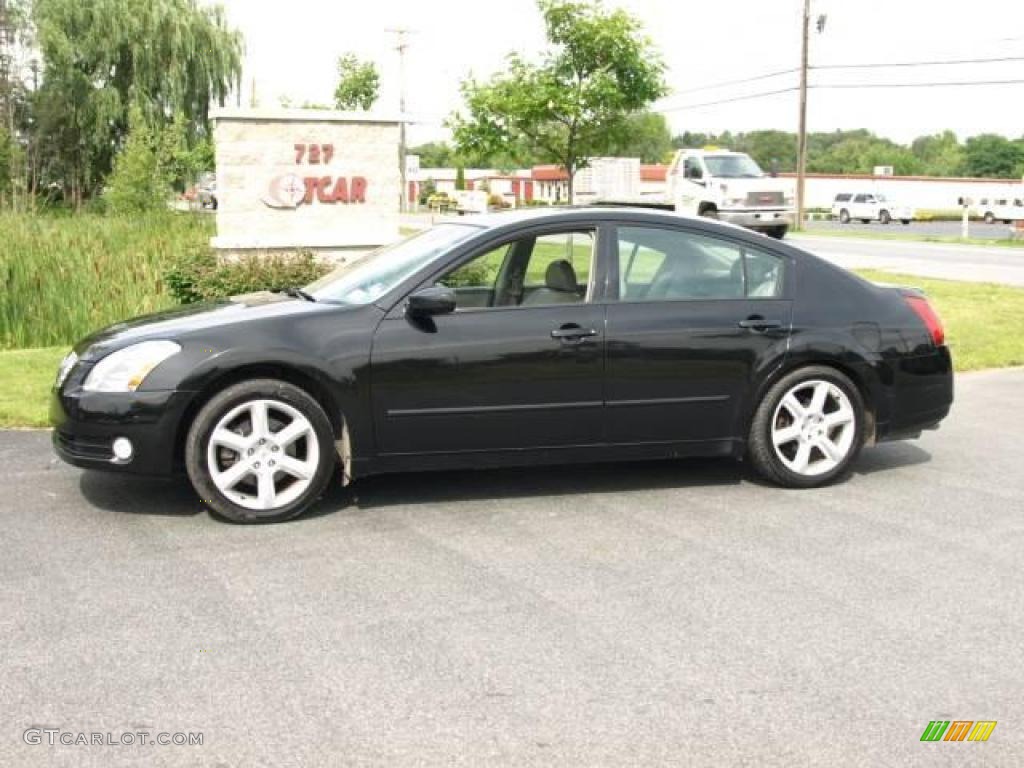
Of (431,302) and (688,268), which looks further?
(688,268)

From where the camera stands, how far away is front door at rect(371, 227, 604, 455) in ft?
18.8

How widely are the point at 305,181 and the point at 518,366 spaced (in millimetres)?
8375

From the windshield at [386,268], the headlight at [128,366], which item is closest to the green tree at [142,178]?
the windshield at [386,268]

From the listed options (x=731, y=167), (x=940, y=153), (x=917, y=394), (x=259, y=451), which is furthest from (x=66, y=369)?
(x=940, y=153)

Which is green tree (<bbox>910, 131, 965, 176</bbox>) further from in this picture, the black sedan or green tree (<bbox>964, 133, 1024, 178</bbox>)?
the black sedan

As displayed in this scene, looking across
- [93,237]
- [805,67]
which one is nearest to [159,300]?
[93,237]

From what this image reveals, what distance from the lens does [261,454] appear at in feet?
18.2

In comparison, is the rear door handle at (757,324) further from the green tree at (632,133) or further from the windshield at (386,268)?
the green tree at (632,133)

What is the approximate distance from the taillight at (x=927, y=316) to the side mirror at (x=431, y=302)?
2728mm

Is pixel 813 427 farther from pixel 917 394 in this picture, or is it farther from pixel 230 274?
pixel 230 274

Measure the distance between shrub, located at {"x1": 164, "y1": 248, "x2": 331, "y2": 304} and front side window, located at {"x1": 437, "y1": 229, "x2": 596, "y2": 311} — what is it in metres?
5.91

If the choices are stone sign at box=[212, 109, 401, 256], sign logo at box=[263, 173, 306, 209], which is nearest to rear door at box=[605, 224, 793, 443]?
stone sign at box=[212, 109, 401, 256]

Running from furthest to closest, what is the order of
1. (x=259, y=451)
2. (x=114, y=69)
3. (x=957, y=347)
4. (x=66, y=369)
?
1. (x=114, y=69)
2. (x=957, y=347)
3. (x=66, y=369)
4. (x=259, y=451)

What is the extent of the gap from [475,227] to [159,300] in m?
6.95
